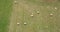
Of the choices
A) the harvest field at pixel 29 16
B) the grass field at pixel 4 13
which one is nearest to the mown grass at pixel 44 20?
the harvest field at pixel 29 16

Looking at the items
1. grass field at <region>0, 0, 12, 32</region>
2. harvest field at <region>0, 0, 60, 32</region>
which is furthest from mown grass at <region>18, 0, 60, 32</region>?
grass field at <region>0, 0, 12, 32</region>

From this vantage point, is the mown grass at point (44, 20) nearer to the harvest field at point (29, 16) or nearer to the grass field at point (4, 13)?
the harvest field at point (29, 16)

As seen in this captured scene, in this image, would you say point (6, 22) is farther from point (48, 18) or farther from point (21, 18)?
point (48, 18)

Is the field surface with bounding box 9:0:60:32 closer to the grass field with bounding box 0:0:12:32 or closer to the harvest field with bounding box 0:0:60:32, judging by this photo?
the harvest field with bounding box 0:0:60:32

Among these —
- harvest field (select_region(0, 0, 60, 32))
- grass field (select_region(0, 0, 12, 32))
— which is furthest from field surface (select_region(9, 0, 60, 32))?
grass field (select_region(0, 0, 12, 32))

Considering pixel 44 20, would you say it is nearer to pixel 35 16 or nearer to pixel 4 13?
pixel 35 16

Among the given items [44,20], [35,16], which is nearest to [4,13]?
[35,16]

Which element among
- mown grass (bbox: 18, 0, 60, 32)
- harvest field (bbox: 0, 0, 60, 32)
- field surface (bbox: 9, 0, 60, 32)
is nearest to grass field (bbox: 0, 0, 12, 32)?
harvest field (bbox: 0, 0, 60, 32)
